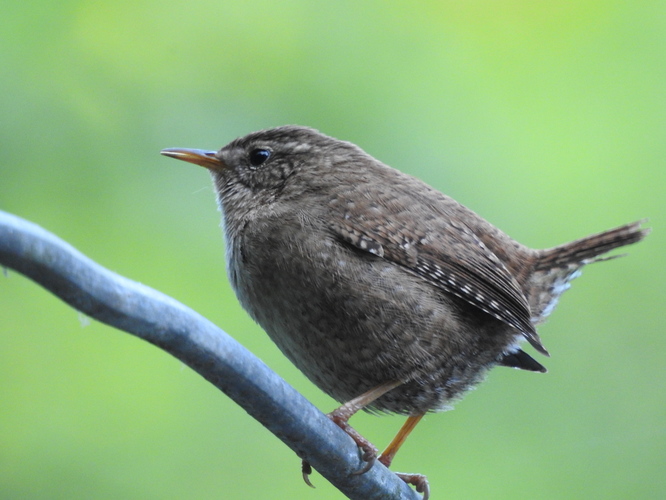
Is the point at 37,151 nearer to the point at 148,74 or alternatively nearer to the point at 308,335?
the point at 148,74

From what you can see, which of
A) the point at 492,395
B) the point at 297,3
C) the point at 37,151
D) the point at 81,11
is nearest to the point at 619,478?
the point at 492,395

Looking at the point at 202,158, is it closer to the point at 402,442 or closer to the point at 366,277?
the point at 366,277

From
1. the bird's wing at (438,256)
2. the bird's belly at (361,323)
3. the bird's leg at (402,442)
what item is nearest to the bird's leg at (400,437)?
the bird's leg at (402,442)

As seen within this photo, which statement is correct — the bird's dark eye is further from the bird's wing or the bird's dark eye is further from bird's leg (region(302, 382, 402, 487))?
bird's leg (region(302, 382, 402, 487))

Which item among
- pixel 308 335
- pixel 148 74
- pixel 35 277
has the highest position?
pixel 148 74

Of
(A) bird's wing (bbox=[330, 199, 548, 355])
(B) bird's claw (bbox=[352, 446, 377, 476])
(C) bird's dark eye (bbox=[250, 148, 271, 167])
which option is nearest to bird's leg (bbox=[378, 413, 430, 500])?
(A) bird's wing (bbox=[330, 199, 548, 355])

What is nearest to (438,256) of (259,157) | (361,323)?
(361,323)
